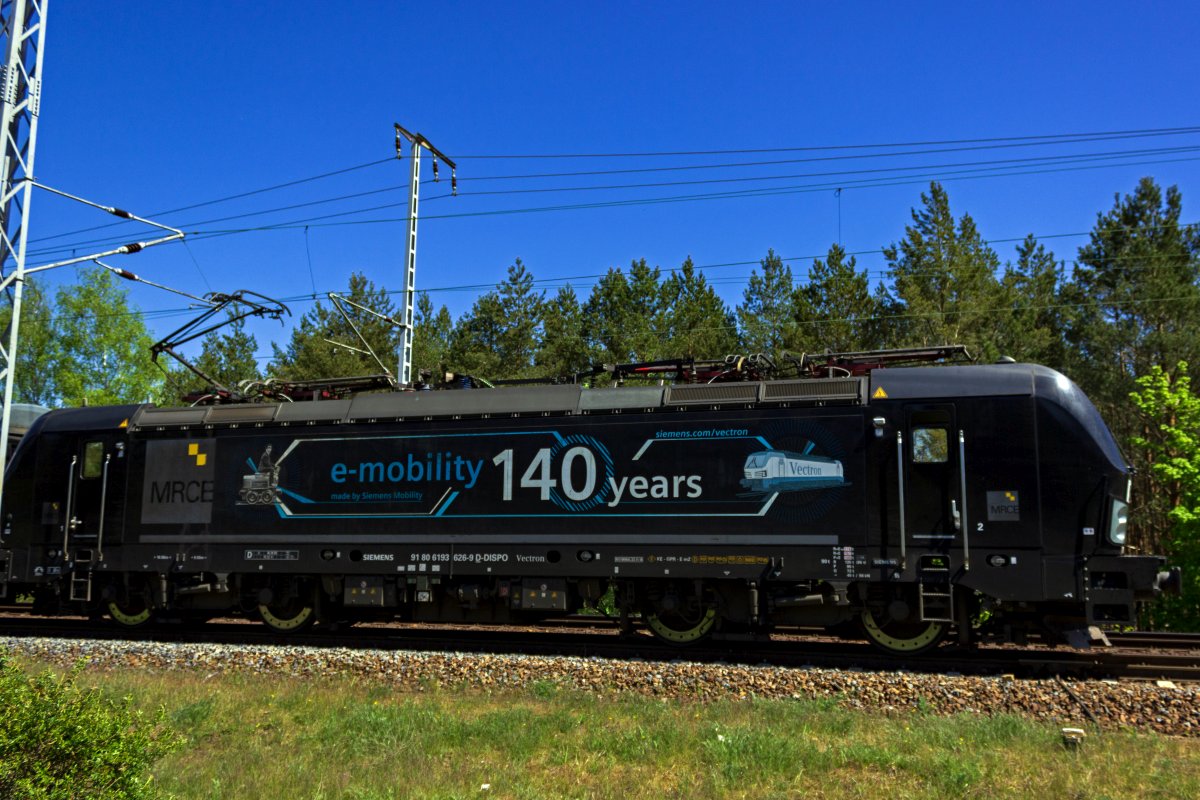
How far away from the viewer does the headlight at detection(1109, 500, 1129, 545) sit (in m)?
10.7

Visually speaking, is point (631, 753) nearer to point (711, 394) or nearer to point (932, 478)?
point (932, 478)

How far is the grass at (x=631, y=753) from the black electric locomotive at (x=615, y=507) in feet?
9.50

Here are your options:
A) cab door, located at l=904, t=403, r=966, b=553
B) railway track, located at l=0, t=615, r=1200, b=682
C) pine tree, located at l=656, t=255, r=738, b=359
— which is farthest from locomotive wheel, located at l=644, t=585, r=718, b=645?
pine tree, located at l=656, t=255, r=738, b=359

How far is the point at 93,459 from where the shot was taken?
16.0 m

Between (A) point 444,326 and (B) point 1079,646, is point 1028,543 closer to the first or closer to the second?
(B) point 1079,646

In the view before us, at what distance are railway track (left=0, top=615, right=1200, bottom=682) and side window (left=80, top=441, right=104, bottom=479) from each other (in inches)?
105

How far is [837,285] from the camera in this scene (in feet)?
116

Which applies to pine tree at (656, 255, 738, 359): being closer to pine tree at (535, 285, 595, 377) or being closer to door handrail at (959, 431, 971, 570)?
pine tree at (535, 285, 595, 377)

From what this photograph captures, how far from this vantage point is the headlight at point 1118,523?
1070 centimetres

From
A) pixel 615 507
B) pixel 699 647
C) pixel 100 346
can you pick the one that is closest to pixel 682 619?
pixel 699 647

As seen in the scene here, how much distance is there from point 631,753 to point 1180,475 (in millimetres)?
23818

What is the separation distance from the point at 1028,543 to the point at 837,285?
25508mm

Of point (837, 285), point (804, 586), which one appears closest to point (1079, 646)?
point (804, 586)

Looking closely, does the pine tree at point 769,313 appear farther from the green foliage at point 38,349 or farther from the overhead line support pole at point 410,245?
the green foliage at point 38,349
